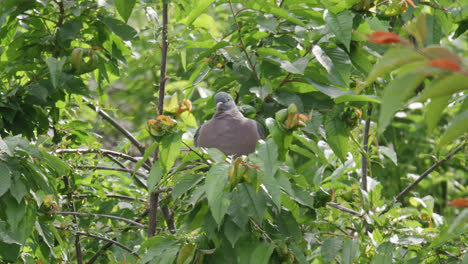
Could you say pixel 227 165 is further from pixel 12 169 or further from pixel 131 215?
pixel 131 215

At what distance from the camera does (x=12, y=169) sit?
187cm

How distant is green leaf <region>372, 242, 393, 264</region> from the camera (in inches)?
82.3

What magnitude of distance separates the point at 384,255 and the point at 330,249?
22 cm

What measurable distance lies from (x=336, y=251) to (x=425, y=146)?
8.16 ft

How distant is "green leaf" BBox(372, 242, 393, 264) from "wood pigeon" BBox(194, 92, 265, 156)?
0.64m

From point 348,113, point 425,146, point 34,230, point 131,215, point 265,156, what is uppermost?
point 265,156

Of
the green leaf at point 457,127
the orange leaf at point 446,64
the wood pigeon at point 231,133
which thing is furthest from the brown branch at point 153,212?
the orange leaf at point 446,64

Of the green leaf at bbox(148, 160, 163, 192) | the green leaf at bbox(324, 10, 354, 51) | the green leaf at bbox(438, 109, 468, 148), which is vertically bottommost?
the green leaf at bbox(148, 160, 163, 192)

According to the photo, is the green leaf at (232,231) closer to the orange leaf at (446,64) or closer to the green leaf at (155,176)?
the green leaf at (155,176)

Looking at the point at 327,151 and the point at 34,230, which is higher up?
the point at 34,230

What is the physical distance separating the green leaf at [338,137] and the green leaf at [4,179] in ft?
3.56

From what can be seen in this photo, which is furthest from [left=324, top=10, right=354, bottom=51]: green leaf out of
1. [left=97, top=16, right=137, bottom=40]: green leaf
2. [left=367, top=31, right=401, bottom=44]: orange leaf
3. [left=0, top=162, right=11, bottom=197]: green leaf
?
[left=367, top=31, right=401, bottom=44]: orange leaf

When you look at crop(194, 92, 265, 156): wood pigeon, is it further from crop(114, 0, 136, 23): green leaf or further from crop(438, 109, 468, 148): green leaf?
crop(438, 109, 468, 148): green leaf

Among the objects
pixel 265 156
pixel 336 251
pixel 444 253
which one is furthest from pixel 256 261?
pixel 444 253
